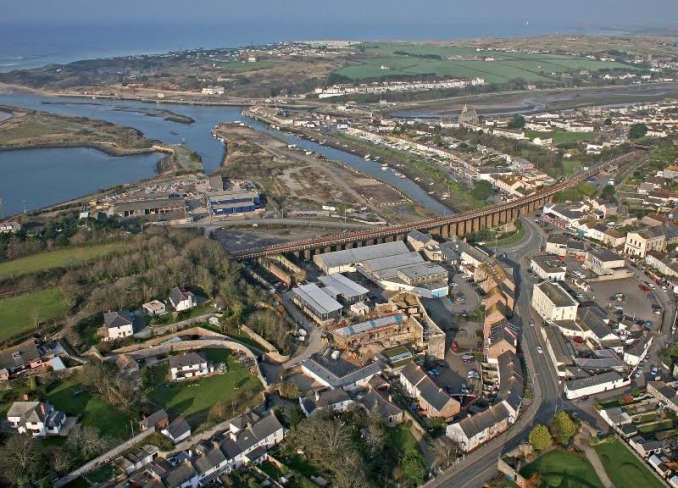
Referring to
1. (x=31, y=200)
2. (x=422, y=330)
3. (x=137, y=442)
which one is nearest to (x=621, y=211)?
(x=422, y=330)

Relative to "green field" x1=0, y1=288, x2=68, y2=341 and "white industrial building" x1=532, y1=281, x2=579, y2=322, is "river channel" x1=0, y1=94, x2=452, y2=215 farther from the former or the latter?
"green field" x1=0, y1=288, x2=68, y2=341

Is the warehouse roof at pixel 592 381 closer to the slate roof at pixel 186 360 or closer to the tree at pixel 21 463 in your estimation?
the slate roof at pixel 186 360

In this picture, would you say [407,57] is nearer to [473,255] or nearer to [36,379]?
[473,255]

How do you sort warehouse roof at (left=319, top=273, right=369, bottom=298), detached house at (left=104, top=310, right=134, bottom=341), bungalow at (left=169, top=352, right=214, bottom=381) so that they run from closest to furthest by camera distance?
bungalow at (left=169, top=352, right=214, bottom=381), detached house at (left=104, top=310, right=134, bottom=341), warehouse roof at (left=319, top=273, right=369, bottom=298)

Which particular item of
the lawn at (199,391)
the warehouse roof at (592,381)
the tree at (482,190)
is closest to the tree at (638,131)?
the tree at (482,190)

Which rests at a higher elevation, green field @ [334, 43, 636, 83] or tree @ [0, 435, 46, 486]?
tree @ [0, 435, 46, 486]

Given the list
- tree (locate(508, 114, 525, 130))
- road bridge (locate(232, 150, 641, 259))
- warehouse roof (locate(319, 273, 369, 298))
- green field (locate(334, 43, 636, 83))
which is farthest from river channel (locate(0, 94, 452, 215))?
green field (locate(334, 43, 636, 83))
